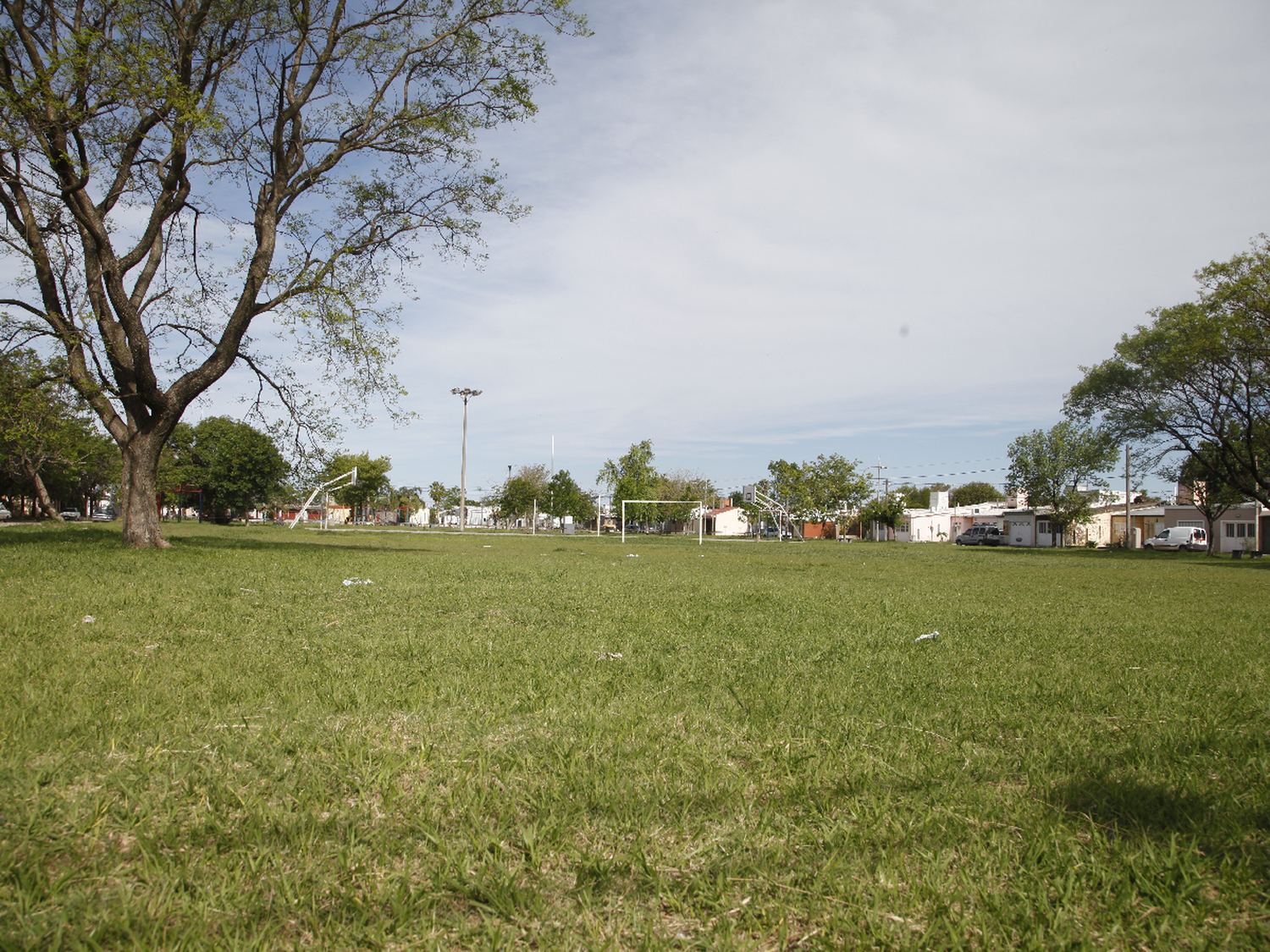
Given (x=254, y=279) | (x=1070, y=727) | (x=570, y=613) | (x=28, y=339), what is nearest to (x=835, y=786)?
(x=1070, y=727)

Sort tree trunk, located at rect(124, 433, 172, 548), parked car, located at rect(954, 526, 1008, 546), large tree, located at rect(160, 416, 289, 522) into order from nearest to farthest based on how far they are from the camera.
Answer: tree trunk, located at rect(124, 433, 172, 548), large tree, located at rect(160, 416, 289, 522), parked car, located at rect(954, 526, 1008, 546)

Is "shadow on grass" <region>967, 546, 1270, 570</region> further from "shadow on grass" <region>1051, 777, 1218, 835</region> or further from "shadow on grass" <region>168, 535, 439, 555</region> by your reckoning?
"shadow on grass" <region>1051, 777, 1218, 835</region>

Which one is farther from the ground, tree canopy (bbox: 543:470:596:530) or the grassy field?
tree canopy (bbox: 543:470:596:530)

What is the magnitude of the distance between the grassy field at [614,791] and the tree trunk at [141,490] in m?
10.3

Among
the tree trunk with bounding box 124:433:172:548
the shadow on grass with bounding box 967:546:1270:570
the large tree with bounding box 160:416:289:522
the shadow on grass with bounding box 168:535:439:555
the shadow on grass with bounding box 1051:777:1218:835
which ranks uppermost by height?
the large tree with bounding box 160:416:289:522

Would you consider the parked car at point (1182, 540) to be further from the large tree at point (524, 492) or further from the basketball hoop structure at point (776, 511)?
the large tree at point (524, 492)

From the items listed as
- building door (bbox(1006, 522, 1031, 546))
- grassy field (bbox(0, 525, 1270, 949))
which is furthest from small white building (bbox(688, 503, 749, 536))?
grassy field (bbox(0, 525, 1270, 949))

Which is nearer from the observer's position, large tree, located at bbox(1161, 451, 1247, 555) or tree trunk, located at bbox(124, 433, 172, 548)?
tree trunk, located at bbox(124, 433, 172, 548)

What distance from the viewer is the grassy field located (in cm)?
202

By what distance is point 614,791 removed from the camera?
2.79 metres

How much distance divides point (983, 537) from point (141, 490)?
6591cm

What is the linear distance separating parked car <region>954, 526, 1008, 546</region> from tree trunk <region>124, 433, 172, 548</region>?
6383 cm

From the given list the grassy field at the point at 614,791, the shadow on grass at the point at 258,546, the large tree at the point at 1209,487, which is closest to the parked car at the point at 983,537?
the large tree at the point at 1209,487

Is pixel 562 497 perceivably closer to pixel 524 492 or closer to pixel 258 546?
pixel 524 492
